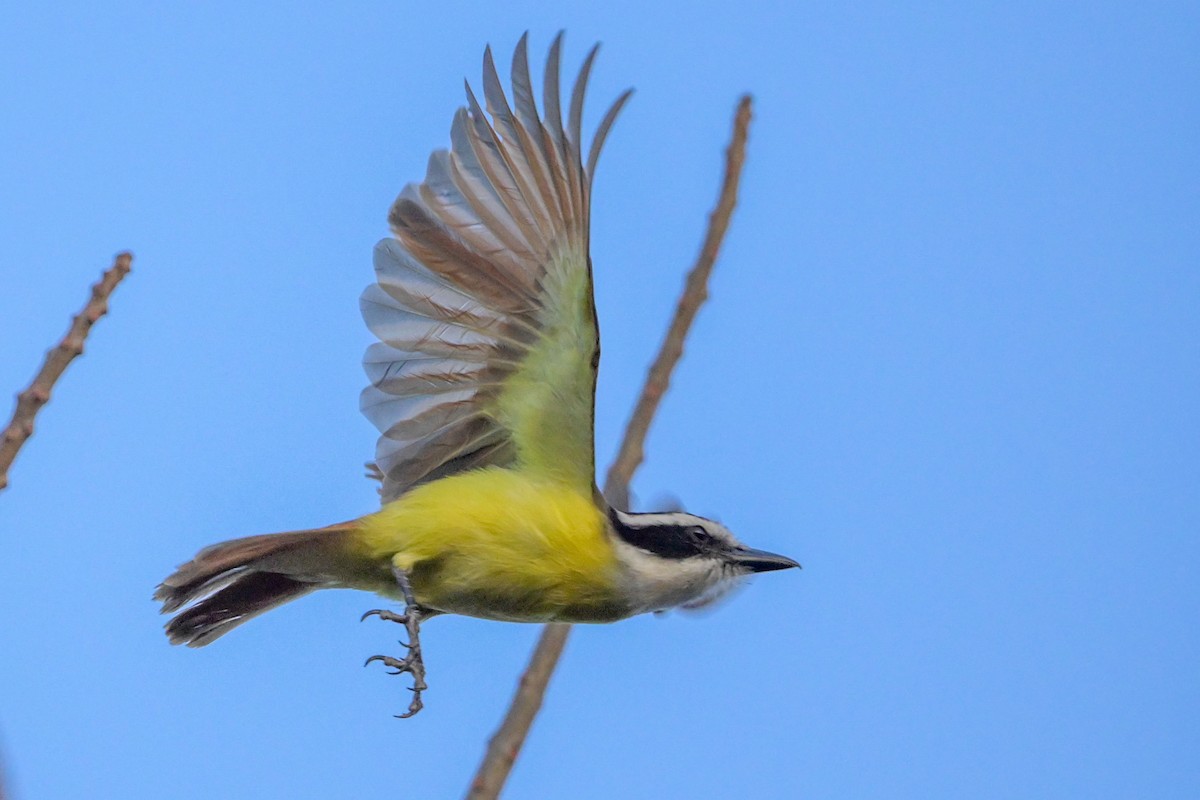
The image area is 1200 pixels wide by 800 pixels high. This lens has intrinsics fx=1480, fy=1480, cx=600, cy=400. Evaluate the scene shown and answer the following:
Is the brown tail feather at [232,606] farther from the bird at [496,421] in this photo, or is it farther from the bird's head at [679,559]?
the bird's head at [679,559]

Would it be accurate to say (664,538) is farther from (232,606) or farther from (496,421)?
(232,606)

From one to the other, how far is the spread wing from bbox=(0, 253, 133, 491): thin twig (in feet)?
6.50

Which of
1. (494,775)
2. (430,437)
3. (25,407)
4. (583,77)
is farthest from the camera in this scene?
(430,437)

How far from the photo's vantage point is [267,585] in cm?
479

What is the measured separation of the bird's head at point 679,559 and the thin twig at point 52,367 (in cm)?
227

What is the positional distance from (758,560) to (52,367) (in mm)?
2718

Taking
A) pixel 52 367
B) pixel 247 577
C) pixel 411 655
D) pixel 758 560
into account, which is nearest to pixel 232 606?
pixel 247 577

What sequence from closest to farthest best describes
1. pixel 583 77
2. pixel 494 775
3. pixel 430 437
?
pixel 494 775 < pixel 583 77 < pixel 430 437

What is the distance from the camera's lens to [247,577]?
4742 millimetres

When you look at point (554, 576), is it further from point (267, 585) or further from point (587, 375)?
point (267, 585)

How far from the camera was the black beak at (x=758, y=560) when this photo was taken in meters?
4.69

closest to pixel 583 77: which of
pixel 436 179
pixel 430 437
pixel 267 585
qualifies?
pixel 436 179

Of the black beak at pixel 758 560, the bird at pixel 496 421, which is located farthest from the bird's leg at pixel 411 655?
the black beak at pixel 758 560

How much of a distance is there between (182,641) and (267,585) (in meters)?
0.33
